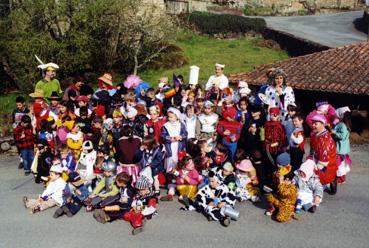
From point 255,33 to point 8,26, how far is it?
17.4 meters

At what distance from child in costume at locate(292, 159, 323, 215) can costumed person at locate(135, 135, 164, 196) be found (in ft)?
8.76

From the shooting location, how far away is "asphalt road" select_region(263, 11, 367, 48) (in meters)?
24.8

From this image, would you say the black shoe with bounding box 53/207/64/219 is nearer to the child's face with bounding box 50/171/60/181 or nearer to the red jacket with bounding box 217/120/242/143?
the child's face with bounding box 50/171/60/181

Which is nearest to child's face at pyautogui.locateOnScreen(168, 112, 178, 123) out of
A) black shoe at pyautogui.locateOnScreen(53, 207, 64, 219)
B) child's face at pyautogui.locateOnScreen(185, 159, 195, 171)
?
child's face at pyautogui.locateOnScreen(185, 159, 195, 171)

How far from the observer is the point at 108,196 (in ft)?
24.6

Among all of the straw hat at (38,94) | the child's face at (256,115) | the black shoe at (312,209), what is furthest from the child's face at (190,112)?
the straw hat at (38,94)

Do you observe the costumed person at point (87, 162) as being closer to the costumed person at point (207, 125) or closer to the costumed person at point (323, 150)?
the costumed person at point (207, 125)

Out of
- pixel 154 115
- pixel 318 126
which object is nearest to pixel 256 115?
pixel 318 126

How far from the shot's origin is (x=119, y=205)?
290 inches

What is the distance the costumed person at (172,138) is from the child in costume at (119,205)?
1177 mm

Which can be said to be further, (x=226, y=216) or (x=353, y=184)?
(x=353, y=184)

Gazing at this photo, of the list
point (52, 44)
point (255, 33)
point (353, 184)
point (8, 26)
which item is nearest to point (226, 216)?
point (353, 184)

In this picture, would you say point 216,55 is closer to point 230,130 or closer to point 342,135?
point 230,130

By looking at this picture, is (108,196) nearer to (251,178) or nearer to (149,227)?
(149,227)
